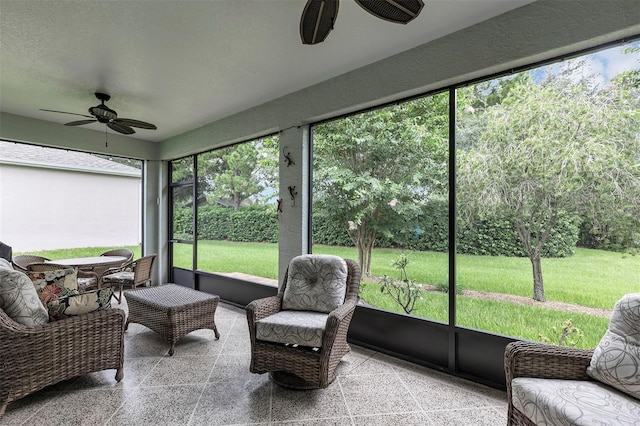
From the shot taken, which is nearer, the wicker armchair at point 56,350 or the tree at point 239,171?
the wicker armchair at point 56,350

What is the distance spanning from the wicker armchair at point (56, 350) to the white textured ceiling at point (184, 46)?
2.13 meters

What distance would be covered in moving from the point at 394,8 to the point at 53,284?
3.10m

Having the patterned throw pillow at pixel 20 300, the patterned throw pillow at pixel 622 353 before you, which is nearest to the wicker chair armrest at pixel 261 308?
the patterned throw pillow at pixel 20 300

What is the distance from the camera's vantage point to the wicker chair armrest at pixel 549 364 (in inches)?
60.2

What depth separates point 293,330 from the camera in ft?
7.20

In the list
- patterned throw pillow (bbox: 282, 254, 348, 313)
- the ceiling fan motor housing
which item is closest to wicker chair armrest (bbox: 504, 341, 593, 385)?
patterned throw pillow (bbox: 282, 254, 348, 313)

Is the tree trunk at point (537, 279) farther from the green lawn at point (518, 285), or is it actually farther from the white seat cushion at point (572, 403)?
the white seat cushion at point (572, 403)

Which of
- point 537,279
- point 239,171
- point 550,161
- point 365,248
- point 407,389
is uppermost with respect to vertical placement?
point 239,171

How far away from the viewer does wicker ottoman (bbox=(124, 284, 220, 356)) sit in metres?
2.85

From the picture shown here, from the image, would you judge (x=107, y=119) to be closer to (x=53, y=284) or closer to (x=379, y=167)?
(x=53, y=284)

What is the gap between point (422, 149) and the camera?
2877 millimetres

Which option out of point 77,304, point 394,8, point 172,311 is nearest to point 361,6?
point 394,8

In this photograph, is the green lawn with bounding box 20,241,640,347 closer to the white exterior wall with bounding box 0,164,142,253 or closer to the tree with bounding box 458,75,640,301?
the tree with bounding box 458,75,640,301

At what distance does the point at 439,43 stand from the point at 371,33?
579 mm
